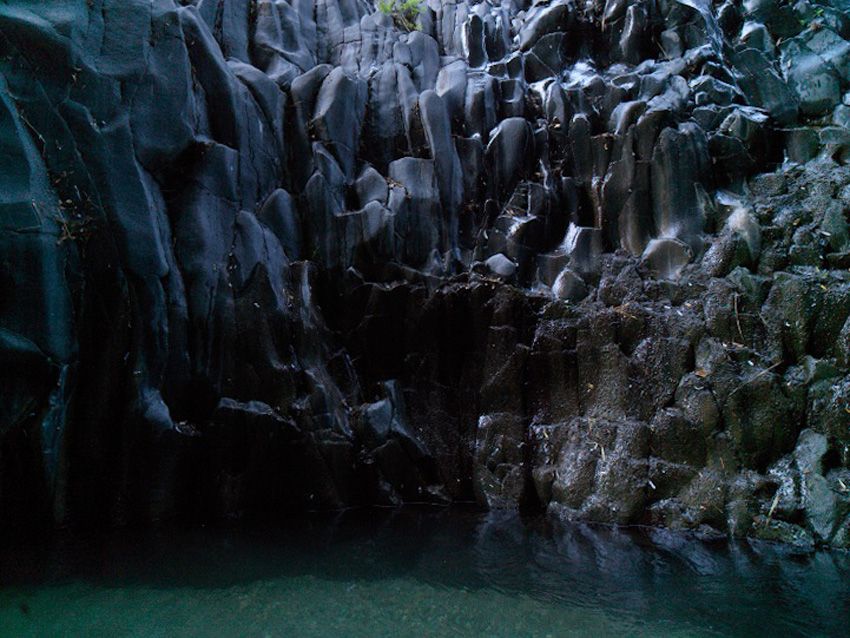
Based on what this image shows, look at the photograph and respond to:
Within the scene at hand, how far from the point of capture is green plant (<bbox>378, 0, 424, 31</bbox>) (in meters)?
12.3

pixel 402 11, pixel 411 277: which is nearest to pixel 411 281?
pixel 411 277

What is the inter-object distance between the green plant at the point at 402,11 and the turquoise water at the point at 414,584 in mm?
10494

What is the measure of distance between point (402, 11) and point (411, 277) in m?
6.94

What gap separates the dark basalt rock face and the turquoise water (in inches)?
36.9

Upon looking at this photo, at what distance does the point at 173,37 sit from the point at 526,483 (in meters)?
8.07

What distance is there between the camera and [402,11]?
12.4m

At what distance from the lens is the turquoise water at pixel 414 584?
4.57 meters

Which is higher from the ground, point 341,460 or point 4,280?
point 4,280

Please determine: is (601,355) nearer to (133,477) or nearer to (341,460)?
(341,460)

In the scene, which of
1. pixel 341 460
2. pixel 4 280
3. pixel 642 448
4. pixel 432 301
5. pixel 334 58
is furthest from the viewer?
pixel 334 58

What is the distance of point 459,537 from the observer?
22.7 ft

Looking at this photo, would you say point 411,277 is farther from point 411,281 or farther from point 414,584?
point 414,584

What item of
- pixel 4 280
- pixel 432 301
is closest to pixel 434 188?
pixel 432 301

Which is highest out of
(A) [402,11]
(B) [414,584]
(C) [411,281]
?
(A) [402,11]
